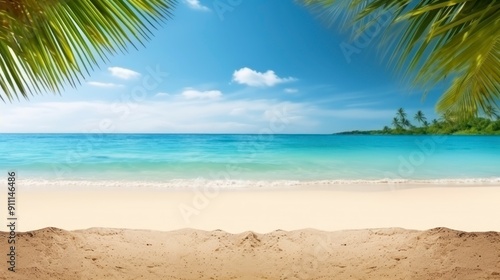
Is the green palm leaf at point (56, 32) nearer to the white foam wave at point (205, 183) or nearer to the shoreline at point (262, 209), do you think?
the shoreline at point (262, 209)

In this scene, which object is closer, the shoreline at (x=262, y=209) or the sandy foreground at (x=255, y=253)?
the sandy foreground at (x=255, y=253)

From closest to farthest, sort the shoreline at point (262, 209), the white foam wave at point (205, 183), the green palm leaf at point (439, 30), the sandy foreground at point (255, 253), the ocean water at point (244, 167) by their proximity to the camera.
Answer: the green palm leaf at point (439, 30)
the sandy foreground at point (255, 253)
the shoreline at point (262, 209)
the white foam wave at point (205, 183)
the ocean water at point (244, 167)

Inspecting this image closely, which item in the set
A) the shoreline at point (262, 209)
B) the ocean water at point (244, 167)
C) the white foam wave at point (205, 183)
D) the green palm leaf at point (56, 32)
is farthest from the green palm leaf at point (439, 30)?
the ocean water at point (244, 167)

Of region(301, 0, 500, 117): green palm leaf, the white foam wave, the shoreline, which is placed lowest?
the shoreline

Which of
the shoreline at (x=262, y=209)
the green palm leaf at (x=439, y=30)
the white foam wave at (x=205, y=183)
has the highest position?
the green palm leaf at (x=439, y=30)

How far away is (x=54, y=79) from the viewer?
5.09 feet

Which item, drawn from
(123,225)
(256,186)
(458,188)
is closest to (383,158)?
(458,188)

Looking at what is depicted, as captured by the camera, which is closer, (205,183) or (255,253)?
(255,253)

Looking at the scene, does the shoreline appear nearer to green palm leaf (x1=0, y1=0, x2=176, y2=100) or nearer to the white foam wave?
the white foam wave

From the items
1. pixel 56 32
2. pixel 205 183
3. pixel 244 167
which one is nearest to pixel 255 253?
pixel 56 32

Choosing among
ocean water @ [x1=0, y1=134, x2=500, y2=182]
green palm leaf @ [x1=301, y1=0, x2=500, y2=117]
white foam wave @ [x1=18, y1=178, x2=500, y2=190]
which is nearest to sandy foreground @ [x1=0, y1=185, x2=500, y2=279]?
green palm leaf @ [x1=301, y1=0, x2=500, y2=117]

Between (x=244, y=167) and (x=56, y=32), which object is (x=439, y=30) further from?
(x=244, y=167)

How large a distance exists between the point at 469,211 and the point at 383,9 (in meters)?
6.51

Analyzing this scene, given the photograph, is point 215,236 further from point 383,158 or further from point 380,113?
point 380,113
